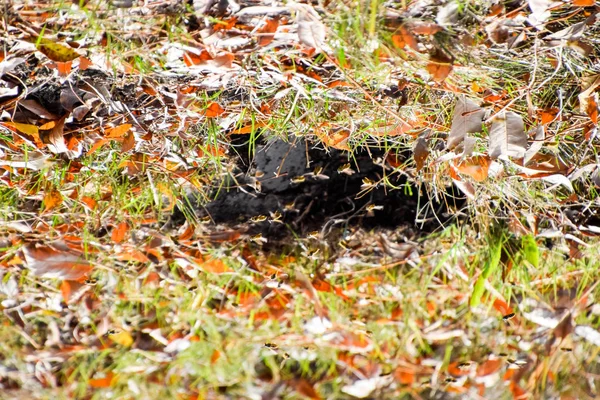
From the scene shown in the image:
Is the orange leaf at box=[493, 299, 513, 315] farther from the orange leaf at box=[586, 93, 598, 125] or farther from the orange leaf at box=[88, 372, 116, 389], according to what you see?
the orange leaf at box=[88, 372, 116, 389]

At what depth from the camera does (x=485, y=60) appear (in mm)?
957

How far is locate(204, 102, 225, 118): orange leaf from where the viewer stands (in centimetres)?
106

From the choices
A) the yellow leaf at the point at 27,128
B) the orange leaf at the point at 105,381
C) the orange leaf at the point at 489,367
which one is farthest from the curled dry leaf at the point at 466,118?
the orange leaf at the point at 105,381

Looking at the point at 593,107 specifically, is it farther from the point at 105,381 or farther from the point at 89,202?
the point at 105,381

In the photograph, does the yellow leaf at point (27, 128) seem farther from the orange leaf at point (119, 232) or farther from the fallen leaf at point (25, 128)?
the orange leaf at point (119, 232)

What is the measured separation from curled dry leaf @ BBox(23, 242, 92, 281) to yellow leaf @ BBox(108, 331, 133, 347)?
339 millimetres

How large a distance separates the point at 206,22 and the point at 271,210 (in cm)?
68

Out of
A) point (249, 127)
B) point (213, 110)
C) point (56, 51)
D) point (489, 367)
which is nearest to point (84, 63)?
point (56, 51)

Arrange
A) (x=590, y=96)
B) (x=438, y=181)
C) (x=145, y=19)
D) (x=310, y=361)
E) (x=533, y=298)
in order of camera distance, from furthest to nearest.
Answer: (x=310, y=361) → (x=533, y=298) → (x=438, y=181) → (x=590, y=96) → (x=145, y=19)

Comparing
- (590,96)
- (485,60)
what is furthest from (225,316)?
(590,96)

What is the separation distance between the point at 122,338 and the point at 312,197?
844mm

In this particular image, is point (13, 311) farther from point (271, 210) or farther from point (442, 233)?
point (442, 233)

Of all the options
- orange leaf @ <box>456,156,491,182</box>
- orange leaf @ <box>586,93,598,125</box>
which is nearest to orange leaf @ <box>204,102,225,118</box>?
orange leaf @ <box>456,156,491,182</box>

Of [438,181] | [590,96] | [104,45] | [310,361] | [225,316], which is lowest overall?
[310,361]
